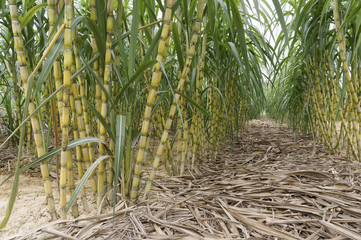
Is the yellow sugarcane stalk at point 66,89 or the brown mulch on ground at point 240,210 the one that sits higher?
the yellow sugarcane stalk at point 66,89

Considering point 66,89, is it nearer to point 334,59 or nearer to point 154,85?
point 154,85

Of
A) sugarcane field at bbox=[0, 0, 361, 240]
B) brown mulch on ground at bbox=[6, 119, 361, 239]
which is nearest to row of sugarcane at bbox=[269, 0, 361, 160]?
sugarcane field at bbox=[0, 0, 361, 240]

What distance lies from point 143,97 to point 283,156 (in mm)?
754

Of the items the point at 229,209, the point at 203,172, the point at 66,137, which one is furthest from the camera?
the point at 203,172

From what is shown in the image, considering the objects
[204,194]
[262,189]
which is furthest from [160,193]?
→ [262,189]

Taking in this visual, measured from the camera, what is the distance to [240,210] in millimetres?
667

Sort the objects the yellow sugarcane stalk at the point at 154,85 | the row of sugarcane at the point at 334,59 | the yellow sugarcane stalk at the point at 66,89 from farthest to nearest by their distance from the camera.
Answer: the row of sugarcane at the point at 334,59, the yellow sugarcane stalk at the point at 154,85, the yellow sugarcane stalk at the point at 66,89

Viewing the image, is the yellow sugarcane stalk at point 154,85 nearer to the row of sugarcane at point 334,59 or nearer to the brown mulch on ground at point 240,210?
the brown mulch on ground at point 240,210

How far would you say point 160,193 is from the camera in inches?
31.8

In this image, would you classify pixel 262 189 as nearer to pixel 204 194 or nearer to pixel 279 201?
pixel 279 201

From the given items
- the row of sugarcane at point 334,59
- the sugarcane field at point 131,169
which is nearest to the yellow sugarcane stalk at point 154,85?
the sugarcane field at point 131,169

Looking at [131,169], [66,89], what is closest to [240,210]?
[131,169]

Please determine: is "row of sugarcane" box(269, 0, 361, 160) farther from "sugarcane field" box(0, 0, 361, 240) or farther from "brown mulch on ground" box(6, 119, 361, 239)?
"brown mulch on ground" box(6, 119, 361, 239)

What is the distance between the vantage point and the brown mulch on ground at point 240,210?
57 cm
